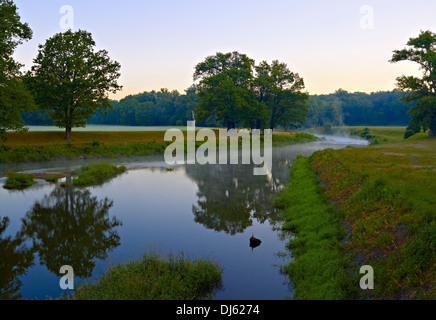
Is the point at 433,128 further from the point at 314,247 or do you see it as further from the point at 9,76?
the point at 9,76

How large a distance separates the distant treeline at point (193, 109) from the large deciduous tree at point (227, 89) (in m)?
35.3

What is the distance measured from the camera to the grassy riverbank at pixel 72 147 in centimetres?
3934

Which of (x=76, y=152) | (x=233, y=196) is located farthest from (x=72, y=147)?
(x=233, y=196)

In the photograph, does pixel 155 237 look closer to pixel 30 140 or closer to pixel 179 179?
pixel 179 179

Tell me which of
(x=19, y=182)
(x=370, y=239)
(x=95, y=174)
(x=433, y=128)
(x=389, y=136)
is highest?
(x=433, y=128)

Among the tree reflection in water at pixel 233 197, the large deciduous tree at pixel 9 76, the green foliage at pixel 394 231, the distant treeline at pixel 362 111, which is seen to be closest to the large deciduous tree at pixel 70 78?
the large deciduous tree at pixel 9 76

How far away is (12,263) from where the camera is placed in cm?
1170

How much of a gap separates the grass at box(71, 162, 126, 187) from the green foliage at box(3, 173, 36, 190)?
3.58m

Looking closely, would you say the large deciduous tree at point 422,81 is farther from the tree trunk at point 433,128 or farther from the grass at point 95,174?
the grass at point 95,174

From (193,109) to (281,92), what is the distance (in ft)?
164

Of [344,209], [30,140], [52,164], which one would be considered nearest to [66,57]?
[30,140]

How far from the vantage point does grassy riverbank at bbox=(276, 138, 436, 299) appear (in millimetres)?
7375

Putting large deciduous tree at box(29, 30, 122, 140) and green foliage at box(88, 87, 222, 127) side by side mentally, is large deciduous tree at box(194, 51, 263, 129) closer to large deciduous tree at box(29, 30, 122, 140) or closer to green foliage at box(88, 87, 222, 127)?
large deciduous tree at box(29, 30, 122, 140)

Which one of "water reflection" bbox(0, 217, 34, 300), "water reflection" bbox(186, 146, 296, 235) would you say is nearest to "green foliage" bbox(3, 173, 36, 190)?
"water reflection" bbox(0, 217, 34, 300)
